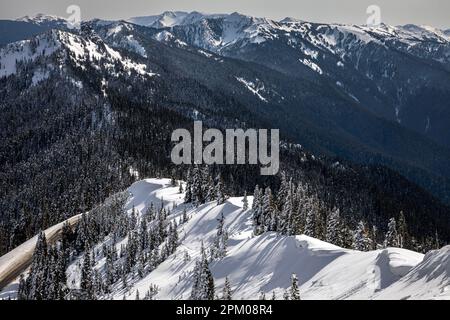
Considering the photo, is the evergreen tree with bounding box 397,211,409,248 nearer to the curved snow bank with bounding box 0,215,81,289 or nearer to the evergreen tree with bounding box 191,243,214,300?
the evergreen tree with bounding box 191,243,214,300

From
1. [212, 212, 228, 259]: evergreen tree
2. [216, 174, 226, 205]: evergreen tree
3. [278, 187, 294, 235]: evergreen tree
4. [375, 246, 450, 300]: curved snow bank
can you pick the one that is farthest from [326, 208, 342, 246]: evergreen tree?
[375, 246, 450, 300]: curved snow bank

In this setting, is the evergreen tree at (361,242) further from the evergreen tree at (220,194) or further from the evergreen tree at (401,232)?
the evergreen tree at (220,194)

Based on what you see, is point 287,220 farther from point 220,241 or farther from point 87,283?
point 87,283

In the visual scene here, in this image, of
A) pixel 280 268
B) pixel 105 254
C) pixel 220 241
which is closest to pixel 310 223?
pixel 220 241

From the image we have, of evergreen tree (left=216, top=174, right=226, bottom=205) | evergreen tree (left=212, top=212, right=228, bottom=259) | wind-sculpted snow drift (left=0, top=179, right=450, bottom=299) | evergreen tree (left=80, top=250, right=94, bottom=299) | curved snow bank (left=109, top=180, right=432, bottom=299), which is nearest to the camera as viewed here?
wind-sculpted snow drift (left=0, top=179, right=450, bottom=299)

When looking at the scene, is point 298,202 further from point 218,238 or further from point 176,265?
point 176,265

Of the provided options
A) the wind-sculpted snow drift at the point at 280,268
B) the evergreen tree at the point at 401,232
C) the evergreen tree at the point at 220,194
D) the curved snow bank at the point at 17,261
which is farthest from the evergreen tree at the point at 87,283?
the evergreen tree at the point at 401,232

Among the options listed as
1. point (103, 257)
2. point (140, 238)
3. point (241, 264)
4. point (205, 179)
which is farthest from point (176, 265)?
point (205, 179)

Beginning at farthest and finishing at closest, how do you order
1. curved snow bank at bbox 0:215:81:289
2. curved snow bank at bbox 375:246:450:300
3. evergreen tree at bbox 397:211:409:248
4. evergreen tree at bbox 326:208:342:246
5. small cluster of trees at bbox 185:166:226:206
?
curved snow bank at bbox 0:215:81:289, small cluster of trees at bbox 185:166:226:206, evergreen tree at bbox 397:211:409:248, evergreen tree at bbox 326:208:342:246, curved snow bank at bbox 375:246:450:300
